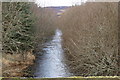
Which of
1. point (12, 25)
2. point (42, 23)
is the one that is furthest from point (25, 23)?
point (42, 23)

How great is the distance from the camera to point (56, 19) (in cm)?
1745

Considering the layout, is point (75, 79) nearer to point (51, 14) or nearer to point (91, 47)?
point (91, 47)

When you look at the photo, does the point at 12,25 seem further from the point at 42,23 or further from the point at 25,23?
the point at 42,23

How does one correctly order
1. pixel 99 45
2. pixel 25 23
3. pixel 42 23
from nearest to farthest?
pixel 99 45
pixel 25 23
pixel 42 23

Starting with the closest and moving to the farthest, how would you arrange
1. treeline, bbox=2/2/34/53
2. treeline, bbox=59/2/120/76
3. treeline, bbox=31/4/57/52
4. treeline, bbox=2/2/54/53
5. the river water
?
treeline, bbox=2/2/34/53, treeline, bbox=2/2/54/53, treeline, bbox=59/2/120/76, the river water, treeline, bbox=31/4/57/52

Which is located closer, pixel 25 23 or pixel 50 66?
→ pixel 25 23

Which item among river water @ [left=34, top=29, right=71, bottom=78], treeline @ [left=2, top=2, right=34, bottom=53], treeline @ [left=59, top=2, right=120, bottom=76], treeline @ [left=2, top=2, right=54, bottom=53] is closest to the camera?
treeline @ [left=2, top=2, right=34, bottom=53]

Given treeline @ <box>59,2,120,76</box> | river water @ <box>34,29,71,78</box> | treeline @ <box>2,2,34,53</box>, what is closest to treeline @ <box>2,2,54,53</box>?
treeline @ <box>2,2,34,53</box>

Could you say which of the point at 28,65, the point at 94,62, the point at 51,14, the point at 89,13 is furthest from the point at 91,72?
the point at 51,14

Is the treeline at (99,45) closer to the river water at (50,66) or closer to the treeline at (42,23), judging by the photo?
the river water at (50,66)

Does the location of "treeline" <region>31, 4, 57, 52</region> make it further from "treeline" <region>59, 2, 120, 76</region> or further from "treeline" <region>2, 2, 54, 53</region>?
"treeline" <region>59, 2, 120, 76</region>

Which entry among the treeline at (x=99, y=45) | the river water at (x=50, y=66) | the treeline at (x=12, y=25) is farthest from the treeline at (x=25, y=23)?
the treeline at (x=99, y=45)

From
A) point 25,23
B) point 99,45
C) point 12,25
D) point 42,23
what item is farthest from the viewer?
point 42,23

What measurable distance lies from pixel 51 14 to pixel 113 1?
385 inches
